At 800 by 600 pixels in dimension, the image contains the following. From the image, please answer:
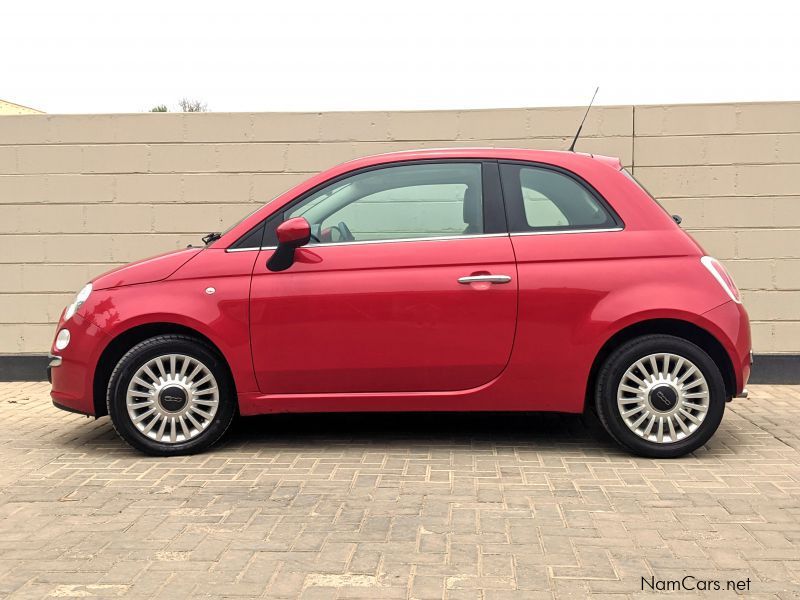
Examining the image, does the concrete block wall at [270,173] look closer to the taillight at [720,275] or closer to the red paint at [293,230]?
the taillight at [720,275]

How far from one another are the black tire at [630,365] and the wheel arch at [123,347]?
88.2 inches

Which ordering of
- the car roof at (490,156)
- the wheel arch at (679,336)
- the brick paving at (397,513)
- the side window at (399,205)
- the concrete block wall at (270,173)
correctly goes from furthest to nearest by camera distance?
the concrete block wall at (270,173) → the car roof at (490,156) → the side window at (399,205) → the wheel arch at (679,336) → the brick paving at (397,513)

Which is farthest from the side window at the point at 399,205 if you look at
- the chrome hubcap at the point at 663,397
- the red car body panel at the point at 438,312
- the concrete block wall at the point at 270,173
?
the concrete block wall at the point at 270,173

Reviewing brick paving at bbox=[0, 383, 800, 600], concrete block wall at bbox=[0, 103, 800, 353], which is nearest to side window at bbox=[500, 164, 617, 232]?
brick paving at bbox=[0, 383, 800, 600]

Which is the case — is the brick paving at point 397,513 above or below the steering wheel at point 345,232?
below

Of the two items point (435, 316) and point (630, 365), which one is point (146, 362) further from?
point (630, 365)

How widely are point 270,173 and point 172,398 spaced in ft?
10.7

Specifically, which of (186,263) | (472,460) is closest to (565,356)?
(472,460)

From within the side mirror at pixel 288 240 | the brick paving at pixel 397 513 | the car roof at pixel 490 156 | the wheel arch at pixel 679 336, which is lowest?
the brick paving at pixel 397 513

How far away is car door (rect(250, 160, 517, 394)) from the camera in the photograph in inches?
226

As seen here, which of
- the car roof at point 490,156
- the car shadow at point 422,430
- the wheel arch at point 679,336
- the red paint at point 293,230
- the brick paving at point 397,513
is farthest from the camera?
the car shadow at point 422,430

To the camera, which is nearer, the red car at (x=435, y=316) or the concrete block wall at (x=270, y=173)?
the red car at (x=435, y=316)

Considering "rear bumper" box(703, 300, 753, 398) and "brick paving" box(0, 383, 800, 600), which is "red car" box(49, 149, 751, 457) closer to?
"rear bumper" box(703, 300, 753, 398)

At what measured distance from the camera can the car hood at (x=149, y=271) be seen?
595cm
